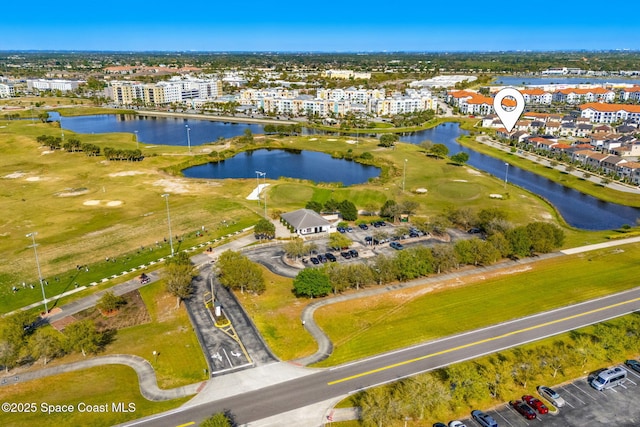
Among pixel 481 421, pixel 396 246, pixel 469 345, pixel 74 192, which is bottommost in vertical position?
pixel 481 421

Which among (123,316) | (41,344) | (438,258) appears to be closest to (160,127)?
(123,316)

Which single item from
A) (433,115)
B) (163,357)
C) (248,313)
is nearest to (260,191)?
(248,313)

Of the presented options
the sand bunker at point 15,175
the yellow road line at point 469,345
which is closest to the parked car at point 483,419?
the yellow road line at point 469,345

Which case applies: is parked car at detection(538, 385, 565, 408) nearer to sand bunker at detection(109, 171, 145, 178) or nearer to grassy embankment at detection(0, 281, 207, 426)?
grassy embankment at detection(0, 281, 207, 426)

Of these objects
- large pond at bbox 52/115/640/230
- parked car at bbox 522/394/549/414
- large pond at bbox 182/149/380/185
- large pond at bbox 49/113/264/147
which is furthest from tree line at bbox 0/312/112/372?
large pond at bbox 49/113/264/147

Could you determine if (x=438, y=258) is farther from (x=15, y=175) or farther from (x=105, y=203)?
(x=15, y=175)
